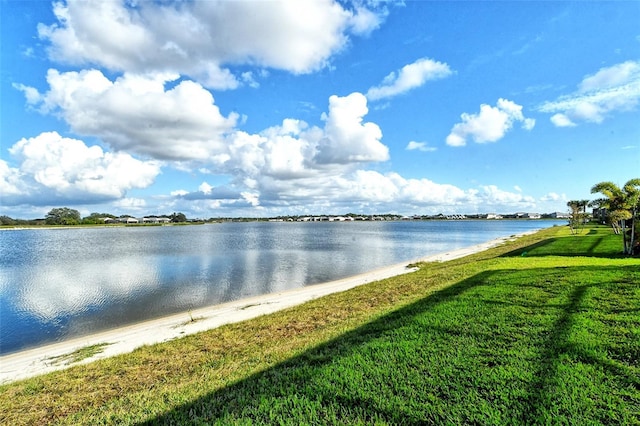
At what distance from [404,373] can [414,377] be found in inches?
6.8

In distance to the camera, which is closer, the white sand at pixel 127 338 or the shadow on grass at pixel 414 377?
the shadow on grass at pixel 414 377

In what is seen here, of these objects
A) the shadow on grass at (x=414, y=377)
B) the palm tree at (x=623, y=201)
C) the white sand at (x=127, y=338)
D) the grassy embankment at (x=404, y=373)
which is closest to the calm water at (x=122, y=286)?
the white sand at (x=127, y=338)

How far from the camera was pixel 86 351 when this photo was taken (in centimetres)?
995

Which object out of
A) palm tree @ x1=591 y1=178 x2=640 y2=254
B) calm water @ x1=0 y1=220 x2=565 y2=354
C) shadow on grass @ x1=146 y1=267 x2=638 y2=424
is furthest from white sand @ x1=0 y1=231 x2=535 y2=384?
palm tree @ x1=591 y1=178 x2=640 y2=254

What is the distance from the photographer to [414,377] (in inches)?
175

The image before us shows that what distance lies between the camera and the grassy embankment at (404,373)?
3750 millimetres

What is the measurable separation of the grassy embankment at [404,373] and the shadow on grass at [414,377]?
0.07 ft

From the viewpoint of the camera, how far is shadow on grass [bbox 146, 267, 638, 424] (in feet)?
12.2

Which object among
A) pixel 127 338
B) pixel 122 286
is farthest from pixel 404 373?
pixel 122 286

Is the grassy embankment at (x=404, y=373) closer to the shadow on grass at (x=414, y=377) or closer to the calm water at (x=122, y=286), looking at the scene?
the shadow on grass at (x=414, y=377)

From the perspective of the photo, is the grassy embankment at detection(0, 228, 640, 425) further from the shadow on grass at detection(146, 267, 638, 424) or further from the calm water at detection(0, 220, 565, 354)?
the calm water at detection(0, 220, 565, 354)

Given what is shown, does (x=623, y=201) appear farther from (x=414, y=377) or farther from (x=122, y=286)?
(x=122, y=286)

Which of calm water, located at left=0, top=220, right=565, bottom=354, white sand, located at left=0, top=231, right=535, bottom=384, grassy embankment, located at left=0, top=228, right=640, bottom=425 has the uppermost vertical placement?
grassy embankment, located at left=0, top=228, right=640, bottom=425

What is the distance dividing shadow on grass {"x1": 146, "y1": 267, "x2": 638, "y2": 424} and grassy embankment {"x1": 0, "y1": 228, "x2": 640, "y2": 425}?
0.02 m
